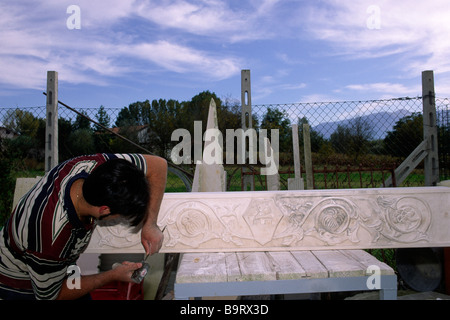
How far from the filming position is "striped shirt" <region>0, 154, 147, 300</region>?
1.57 m

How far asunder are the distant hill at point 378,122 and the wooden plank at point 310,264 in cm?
319

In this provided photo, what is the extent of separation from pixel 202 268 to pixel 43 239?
1.01m

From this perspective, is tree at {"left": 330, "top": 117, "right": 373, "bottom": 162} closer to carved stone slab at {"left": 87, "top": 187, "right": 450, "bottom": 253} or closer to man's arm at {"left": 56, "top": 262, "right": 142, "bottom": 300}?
carved stone slab at {"left": 87, "top": 187, "right": 450, "bottom": 253}

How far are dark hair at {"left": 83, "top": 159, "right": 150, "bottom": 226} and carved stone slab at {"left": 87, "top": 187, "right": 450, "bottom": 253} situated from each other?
1.24m

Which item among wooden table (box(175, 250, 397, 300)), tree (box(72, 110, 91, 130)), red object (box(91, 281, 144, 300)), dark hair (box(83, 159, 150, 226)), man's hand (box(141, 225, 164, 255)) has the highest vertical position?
tree (box(72, 110, 91, 130))

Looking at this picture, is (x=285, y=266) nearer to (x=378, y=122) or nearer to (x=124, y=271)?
(x=124, y=271)

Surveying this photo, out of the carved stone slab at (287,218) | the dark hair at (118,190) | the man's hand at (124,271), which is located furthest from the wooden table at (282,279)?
the dark hair at (118,190)

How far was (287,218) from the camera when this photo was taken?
284 centimetres

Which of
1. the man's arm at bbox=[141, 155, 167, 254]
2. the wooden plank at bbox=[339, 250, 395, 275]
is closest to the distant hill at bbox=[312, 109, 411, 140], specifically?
the wooden plank at bbox=[339, 250, 395, 275]

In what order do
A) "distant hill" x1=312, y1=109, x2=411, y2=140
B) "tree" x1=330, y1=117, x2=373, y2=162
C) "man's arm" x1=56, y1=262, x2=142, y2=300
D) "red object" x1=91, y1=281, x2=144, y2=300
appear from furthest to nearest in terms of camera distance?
"tree" x1=330, y1=117, x2=373, y2=162 < "distant hill" x1=312, y1=109, x2=411, y2=140 < "red object" x1=91, y1=281, x2=144, y2=300 < "man's arm" x1=56, y1=262, x2=142, y2=300

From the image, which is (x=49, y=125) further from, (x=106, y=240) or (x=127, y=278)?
(x=127, y=278)

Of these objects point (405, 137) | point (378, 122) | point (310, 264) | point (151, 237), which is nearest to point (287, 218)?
point (310, 264)

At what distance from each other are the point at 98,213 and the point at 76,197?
0.45 ft
